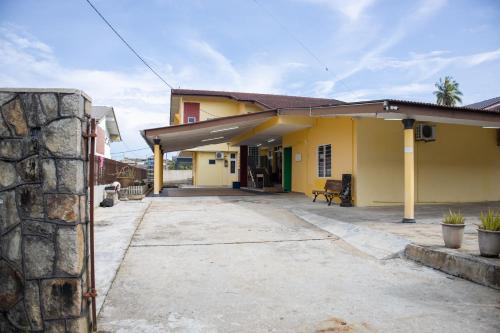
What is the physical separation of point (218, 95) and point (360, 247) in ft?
67.0

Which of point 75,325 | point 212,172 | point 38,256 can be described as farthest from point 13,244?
point 212,172

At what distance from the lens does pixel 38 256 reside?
9.24ft

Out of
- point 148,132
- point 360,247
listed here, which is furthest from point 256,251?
point 148,132

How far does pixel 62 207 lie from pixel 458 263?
15.7 ft

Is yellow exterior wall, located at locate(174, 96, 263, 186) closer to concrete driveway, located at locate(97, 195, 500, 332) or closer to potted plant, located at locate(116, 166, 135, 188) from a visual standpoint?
potted plant, located at locate(116, 166, 135, 188)

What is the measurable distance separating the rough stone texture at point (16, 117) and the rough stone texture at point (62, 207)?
0.55 m

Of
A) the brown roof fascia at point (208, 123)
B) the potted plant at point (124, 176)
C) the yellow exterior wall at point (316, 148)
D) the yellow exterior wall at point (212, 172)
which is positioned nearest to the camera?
the yellow exterior wall at point (316, 148)

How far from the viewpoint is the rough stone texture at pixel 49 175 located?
9.20 feet

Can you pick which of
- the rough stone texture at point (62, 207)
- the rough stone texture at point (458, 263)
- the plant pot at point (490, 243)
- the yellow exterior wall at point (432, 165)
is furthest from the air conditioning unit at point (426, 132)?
the rough stone texture at point (62, 207)

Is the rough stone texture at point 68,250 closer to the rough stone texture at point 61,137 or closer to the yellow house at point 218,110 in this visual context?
the rough stone texture at point 61,137

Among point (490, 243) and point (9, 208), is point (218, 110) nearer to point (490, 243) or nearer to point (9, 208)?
point (490, 243)

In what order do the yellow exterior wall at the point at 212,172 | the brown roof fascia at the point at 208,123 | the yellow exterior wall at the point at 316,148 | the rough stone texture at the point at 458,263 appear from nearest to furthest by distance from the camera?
the rough stone texture at the point at 458,263 < the yellow exterior wall at the point at 316,148 < the brown roof fascia at the point at 208,123 < the yellow exterior wall at the point at 212,172

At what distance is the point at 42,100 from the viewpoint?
Answer: 283cm

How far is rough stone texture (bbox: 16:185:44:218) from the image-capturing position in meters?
2.80
